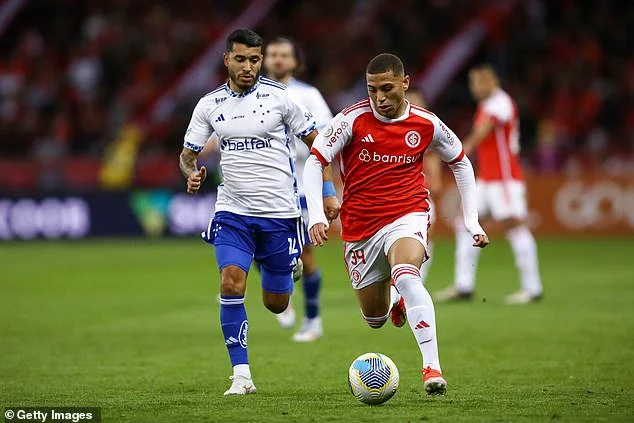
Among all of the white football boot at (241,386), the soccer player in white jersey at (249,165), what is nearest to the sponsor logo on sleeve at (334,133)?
the soccer player in white jersey at (249,165)

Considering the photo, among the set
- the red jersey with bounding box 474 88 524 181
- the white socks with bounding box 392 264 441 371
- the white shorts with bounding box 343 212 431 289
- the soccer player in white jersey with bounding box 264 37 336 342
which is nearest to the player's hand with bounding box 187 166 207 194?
the white shorts with bounding box 343 212 431 289

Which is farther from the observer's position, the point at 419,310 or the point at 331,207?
the point at 331,207

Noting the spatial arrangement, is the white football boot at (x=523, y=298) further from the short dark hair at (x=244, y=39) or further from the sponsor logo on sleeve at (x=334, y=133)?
the short dark hair at (x=244, y=39)

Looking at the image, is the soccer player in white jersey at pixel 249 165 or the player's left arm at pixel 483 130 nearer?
the soccer player in white jersey at pixel 249 165

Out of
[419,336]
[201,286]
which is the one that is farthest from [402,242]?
[201,286]

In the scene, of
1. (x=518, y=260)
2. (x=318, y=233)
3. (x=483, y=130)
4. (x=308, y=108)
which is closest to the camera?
(x=318, y=233)

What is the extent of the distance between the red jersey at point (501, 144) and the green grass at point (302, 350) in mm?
1502

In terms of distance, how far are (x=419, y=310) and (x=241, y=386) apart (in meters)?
1.29

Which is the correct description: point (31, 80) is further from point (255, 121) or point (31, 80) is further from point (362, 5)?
point (255, 121)

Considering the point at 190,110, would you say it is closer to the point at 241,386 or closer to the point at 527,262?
the point at 527,262

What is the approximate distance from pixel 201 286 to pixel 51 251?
7.10 metres

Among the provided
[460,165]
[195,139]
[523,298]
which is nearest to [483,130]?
[523,298]

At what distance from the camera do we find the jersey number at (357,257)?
7.94 m

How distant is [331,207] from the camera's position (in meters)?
7.76
